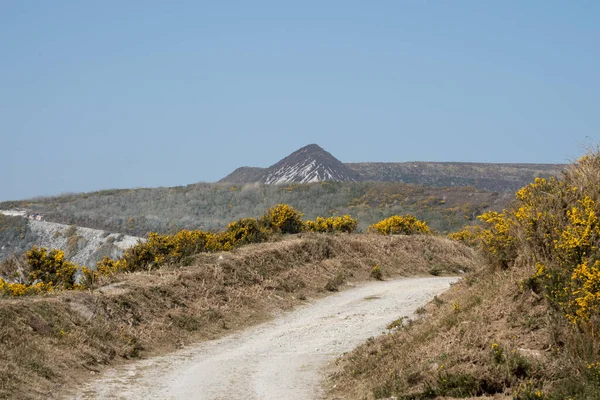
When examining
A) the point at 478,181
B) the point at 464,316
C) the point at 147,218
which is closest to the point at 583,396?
the point at 464,316

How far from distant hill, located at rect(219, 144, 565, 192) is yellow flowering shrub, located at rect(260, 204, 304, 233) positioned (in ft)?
196

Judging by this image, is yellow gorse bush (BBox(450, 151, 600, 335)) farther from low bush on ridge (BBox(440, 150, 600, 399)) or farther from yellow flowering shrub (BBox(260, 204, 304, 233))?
yellow flowering shrub (BBox(260, 204, 304, 233))

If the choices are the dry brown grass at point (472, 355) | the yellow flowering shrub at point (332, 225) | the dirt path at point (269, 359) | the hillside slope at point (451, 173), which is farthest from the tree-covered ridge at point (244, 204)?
the dry brown grass at point (472, 355)

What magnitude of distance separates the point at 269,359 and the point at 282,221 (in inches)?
592

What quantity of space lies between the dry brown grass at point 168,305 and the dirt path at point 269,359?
0.67 metres

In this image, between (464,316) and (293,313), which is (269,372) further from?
(293,313)

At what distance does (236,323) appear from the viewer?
672 inches

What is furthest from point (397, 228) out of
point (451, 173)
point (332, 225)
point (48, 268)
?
point (451, 173)

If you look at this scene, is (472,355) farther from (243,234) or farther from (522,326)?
(243,234)

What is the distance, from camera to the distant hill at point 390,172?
95.5 m

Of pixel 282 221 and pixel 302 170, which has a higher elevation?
pixel 302 170

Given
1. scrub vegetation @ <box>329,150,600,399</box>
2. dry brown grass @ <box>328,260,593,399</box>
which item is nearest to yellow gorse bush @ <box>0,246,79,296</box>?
scrub vegetation @ <box>329,150,600,399</box>

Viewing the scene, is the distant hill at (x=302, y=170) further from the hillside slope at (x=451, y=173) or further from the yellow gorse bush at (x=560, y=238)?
the yellow gorse bush at (x=560, y=238)

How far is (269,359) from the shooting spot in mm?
13125
